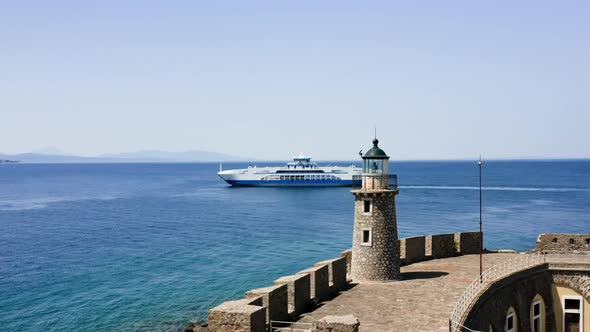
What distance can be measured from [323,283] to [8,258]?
4089 cm

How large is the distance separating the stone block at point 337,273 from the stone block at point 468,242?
9661 mm

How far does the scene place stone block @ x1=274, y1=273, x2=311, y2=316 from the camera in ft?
63.5

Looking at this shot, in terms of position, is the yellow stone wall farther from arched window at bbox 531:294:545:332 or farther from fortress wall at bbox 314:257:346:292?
fortress wall at bbox 314:257:346:292

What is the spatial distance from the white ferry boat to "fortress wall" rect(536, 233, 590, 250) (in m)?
117

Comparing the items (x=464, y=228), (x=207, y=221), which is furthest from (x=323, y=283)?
(x=207, y=221)

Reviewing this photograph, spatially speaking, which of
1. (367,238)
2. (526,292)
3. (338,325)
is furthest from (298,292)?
(526,292)

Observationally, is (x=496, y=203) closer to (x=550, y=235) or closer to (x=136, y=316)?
(x=550, y=235)

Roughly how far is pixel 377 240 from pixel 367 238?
46 cm

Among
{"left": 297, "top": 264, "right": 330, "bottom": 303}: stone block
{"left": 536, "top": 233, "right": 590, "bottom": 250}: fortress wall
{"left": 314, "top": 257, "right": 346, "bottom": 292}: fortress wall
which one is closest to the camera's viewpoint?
{"left": 297, "top": 264, "right": 330, "bottom": 303}: stone block

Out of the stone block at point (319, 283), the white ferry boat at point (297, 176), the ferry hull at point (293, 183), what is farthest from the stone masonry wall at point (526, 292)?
the white ferry boat at point (297, 176)

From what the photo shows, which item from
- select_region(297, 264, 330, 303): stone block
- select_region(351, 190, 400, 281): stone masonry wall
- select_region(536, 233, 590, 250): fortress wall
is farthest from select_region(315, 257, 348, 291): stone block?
select_region(536, 233, 590, 250): fortress wall

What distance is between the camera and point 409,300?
21.2 m

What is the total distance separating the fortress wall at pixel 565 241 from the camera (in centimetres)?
2998

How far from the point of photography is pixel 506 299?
73.3 ft
